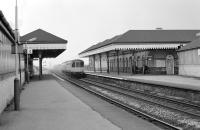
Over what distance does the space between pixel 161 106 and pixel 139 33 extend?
36.1 m

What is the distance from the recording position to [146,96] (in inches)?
829

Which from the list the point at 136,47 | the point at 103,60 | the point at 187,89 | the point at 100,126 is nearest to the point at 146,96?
the point at 187,89

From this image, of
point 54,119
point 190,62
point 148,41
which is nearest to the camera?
point 54,119

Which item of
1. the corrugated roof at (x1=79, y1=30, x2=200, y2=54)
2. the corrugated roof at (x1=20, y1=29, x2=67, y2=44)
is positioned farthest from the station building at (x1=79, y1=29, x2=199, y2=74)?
the corrugated roof at (x1=20, y1=29, x2=67, y2=44)

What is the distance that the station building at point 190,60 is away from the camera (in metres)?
32.4

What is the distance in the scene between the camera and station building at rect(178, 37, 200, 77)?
106ft

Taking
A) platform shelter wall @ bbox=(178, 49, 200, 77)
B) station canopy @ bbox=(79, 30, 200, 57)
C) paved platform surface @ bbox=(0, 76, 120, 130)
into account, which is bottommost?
paved platform surface @ bbox=(0, 76, 120, 130)

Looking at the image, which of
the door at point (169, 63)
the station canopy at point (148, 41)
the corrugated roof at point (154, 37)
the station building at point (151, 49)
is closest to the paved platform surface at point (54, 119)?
the station canopy at point (148, 41)

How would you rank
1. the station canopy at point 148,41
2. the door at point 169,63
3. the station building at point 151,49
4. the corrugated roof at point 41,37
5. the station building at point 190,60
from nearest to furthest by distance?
the station building at point 190,60 < the corrugated roof at point 41,37 < the station canopy at point 148,41 < the station building at point 151,49 < the door at point 169,63

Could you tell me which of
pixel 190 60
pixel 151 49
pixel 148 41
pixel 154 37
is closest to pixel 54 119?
pixel 190 60

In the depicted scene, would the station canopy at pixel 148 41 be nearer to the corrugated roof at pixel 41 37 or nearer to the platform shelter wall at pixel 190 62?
the platform shelter wall at pixel 190 62

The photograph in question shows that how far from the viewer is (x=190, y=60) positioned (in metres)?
34.2

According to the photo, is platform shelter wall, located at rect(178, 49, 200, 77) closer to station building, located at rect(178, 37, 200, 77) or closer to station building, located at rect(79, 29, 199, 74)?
station building, located at rect(178, 37, 200, 77)

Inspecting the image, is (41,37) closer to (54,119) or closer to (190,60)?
(190,60)
